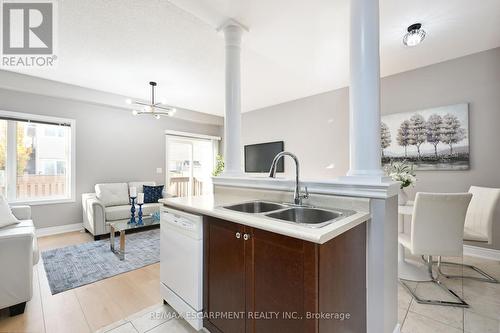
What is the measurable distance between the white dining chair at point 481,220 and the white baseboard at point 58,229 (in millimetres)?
5459

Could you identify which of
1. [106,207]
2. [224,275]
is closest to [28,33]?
[106,207]

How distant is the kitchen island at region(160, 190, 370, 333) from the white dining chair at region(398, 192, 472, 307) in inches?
40.8

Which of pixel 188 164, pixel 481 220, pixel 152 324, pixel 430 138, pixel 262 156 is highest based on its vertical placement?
pixel 430 138

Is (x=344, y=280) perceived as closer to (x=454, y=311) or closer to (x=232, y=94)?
(x=454, y=311)

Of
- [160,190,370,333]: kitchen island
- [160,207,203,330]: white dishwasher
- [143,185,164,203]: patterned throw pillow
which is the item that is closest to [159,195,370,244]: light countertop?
[160,190,370,333]: kitchen island

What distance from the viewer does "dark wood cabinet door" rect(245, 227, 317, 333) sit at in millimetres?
941

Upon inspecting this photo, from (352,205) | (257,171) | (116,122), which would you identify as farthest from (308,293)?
(116,122)

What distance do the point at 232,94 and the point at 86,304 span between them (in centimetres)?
231

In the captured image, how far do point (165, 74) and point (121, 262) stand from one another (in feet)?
9.09

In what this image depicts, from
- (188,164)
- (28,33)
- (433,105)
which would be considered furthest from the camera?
(188,164)

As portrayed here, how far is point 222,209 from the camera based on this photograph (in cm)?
146

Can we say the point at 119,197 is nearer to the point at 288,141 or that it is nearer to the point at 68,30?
the point at 68,30

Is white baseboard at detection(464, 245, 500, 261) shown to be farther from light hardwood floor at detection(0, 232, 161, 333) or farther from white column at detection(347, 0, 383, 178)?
light hardwood floor at detection(0, 232, 161, 333)

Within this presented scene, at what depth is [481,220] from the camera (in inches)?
91.0
